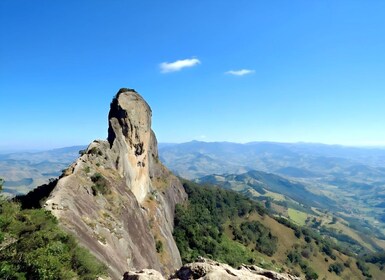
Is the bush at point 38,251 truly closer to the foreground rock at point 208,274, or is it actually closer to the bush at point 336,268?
the foreground rock at point 208,274

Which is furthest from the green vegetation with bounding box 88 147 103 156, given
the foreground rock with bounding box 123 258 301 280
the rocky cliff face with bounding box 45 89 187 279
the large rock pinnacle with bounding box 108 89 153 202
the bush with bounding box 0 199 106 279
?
the foreground rock with bounding box 123 258 301 280

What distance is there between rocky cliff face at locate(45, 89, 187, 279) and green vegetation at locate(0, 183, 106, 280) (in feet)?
14.6

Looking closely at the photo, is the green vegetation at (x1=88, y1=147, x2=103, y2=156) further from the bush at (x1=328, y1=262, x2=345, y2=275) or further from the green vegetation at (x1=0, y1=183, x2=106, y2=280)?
the bush at (x1=328, y1=262, x2=345, y2=275)

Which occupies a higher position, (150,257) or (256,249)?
(150,257)

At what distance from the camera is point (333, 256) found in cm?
16888

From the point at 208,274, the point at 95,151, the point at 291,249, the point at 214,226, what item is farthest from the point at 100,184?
the point at 291,249

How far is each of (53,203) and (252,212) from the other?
153993mm

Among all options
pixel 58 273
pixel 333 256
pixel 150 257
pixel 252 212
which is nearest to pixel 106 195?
pixel 150 257

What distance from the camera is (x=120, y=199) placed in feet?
178

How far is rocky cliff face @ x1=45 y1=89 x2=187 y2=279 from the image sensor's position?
37.2 meters

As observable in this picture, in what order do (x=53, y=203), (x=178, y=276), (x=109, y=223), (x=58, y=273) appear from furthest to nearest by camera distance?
(x=109, y=223) → (x=53, y=203) → (x=178, y=276) → (x=58, y=273)

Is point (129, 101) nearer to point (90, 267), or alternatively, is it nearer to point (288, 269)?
point (90, 267)

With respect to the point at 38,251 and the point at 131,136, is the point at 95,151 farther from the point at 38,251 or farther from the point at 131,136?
the point at 38,251

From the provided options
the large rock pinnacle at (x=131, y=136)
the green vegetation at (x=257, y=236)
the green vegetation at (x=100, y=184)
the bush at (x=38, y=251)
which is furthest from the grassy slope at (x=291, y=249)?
the bush at (x=38, y=251)
